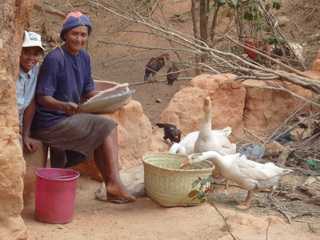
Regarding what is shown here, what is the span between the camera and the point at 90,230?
16.0 feet

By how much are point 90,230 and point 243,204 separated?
1.34 metres

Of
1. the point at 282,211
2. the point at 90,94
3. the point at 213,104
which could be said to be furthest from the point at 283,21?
the point at 282,211

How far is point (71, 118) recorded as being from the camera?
5.34 m

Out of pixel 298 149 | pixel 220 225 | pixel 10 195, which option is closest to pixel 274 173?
pixel 220 225

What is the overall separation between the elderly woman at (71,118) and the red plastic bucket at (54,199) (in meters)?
0.42

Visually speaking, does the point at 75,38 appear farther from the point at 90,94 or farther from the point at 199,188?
the point at 199,188

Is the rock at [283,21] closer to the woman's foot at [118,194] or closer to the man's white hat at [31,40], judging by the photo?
the woman's foot at [118,194]

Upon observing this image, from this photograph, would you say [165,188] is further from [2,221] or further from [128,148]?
[2,221]

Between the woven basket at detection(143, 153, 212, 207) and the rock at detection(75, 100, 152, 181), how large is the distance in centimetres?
77

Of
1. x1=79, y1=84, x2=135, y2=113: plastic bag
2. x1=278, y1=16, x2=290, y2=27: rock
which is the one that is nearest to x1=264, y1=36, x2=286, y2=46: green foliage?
x1=79, y1=84, x2=135, y2=113: plastic bag

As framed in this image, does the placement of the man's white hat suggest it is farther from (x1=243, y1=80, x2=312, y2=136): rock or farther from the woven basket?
(x1=243, y1=80, x2=312, y2=136): rock

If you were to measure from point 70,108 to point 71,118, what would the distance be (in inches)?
4.0

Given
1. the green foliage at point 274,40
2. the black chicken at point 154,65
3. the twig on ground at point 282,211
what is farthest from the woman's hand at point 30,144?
the black chicken at point 154,65

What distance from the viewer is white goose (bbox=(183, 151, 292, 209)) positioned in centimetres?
551
